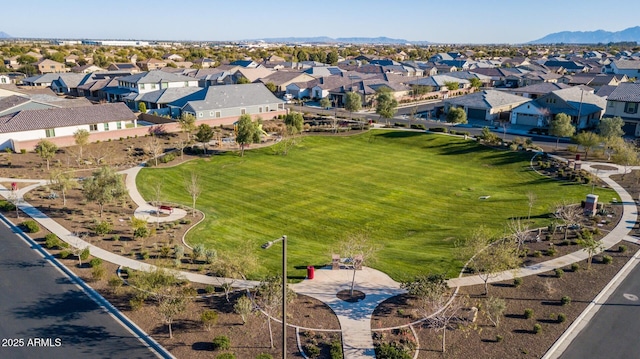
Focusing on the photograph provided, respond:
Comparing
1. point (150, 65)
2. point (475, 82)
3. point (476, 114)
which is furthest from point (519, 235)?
point (150, 65)

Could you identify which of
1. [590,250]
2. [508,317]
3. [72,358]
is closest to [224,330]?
[72,358]

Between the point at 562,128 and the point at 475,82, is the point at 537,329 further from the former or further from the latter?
the point at 475,82

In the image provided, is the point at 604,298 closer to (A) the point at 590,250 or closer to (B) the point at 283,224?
(A) the point at 590,250

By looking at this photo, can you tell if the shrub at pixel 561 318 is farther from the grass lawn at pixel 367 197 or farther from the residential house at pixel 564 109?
the residential house at pixel 564 109

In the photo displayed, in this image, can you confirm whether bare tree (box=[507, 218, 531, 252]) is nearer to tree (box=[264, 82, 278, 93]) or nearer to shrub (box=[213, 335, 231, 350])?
shrub (box=[213, 335, 231, 350])

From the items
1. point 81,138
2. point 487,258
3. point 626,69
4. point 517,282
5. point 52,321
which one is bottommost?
point 52,321

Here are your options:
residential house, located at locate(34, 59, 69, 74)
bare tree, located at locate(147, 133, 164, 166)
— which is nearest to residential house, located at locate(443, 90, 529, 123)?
bare tree, located at locate(147, 133, 164, 166)
